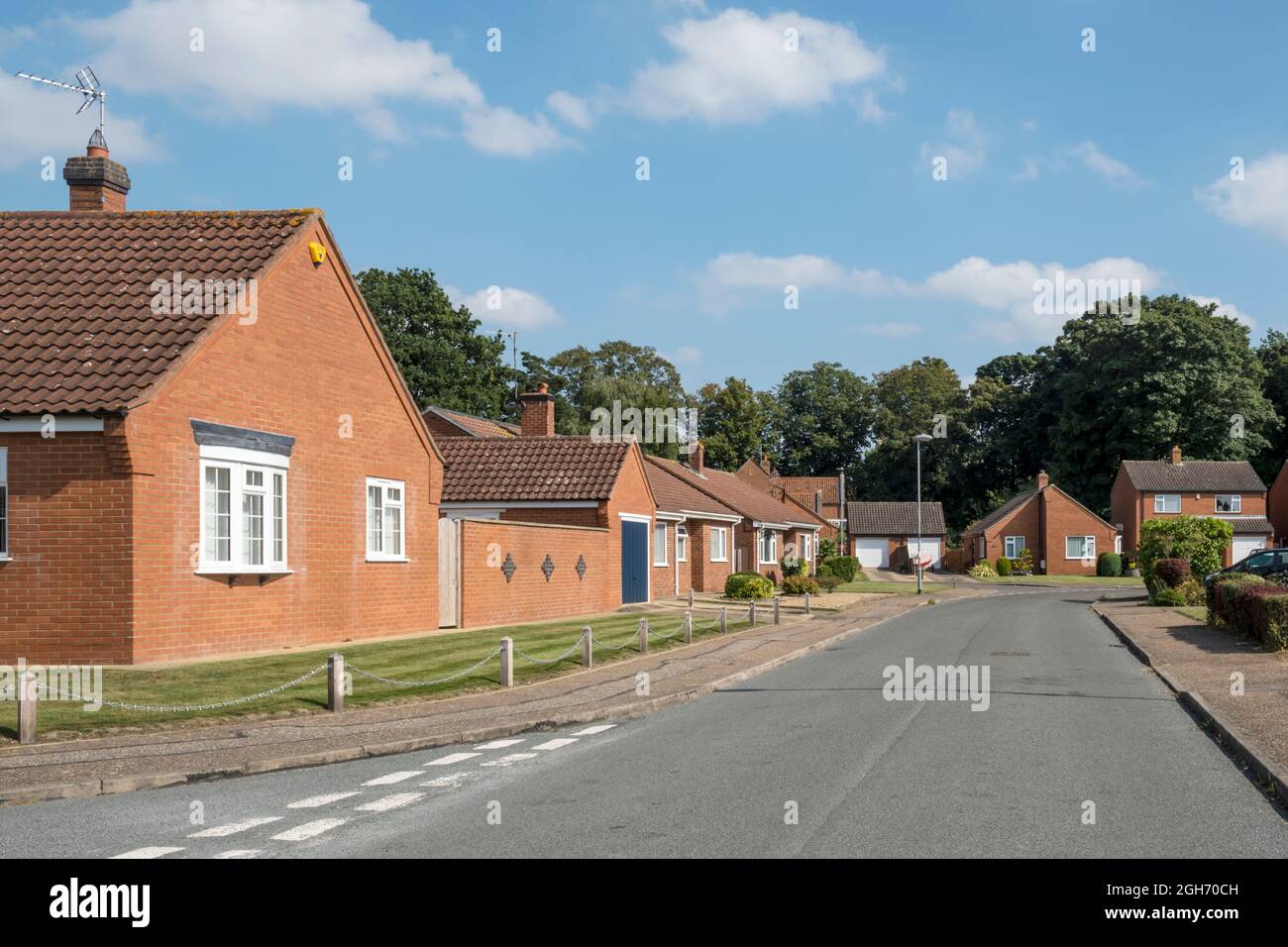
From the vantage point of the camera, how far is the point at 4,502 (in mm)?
16516

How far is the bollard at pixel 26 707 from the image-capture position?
11.5m

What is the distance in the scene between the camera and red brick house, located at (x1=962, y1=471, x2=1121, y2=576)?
81.4 metres

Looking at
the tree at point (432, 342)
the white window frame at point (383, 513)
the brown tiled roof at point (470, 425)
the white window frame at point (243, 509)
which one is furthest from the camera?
the tree at point (432, 342)

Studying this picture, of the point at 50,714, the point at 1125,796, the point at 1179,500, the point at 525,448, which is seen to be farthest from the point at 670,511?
the point at 1179,500

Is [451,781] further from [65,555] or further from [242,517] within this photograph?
[242,517]

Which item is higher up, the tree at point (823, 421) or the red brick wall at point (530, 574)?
the tree at point (823, 421)

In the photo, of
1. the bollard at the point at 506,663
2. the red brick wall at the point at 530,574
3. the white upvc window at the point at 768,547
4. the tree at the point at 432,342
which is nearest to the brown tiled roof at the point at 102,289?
the bollard at the point at 506,663

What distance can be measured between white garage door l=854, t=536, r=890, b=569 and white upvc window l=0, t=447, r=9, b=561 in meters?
82.8

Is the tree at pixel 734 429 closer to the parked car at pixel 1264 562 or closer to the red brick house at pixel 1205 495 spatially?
the red brick house at pixel 1205 495

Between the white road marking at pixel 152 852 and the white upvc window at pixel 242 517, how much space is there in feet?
33.6

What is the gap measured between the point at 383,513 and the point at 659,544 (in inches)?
653

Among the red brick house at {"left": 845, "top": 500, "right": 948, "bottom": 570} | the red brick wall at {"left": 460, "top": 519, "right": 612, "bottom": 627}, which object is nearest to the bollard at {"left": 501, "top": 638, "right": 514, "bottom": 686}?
the red brick wall at {"left": 460, "top": 519, "right": 612, "bottom": 627}

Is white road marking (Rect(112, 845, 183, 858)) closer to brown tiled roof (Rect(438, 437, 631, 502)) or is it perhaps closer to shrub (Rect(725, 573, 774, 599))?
brown tiled roof (Rect(438, 437, 631, 502))
